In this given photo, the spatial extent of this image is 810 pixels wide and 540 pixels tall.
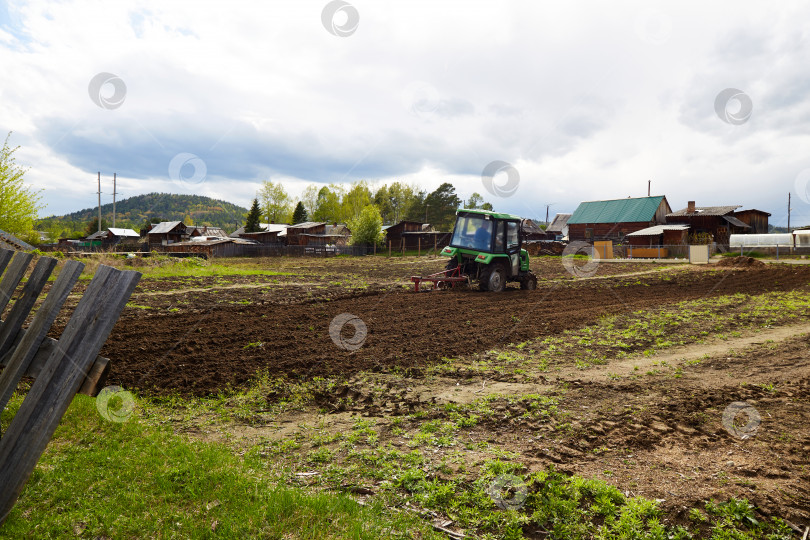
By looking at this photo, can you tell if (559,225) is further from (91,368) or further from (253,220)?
(91,368)

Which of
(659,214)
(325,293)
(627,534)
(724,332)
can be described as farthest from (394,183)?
(627,534)

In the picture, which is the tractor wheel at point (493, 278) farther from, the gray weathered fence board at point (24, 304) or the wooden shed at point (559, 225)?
the wooden shed at point (559, 225)

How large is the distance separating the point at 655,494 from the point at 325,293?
44.2 feet

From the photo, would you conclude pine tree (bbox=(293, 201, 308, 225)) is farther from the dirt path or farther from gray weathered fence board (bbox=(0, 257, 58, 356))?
gray weathered fence board (bbox=(0, 257, 58, 356))

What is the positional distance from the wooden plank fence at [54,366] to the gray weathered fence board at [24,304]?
1.20 ft

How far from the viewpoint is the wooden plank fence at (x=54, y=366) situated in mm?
2650

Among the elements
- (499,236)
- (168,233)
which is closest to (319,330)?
(499,236)

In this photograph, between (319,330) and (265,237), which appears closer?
(319,330)

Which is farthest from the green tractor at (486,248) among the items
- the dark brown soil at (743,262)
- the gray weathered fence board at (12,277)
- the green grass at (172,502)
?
the dark brown soil at (743,262)

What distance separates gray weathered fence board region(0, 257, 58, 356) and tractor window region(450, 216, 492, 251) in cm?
1293

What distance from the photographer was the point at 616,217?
5700cm

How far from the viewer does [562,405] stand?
515 centimetres

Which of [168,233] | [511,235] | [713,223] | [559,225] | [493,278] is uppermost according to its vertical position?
[559,225]

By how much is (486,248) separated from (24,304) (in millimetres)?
13119
